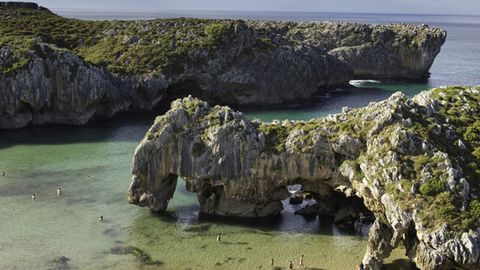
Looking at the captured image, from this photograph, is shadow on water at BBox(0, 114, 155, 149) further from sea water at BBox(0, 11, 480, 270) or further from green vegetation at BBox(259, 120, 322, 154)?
green vegetation at BBox(259, 120, 322, 154)

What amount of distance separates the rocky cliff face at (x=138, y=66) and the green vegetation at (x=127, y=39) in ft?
0.67

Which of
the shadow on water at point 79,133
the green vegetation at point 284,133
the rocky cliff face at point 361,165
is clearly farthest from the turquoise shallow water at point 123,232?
the shadow on water at point 79,133

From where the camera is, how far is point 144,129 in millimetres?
85562

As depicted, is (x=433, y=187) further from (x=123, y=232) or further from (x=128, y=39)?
(x=128, y=39)

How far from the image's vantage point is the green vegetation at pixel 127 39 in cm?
9906

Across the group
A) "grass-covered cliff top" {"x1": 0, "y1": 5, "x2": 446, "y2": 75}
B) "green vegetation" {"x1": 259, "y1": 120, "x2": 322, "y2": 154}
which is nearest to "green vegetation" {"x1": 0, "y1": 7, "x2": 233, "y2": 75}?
"grass-covered cliff top" {"x1": 0, "y1": 5, "x2": 446, "y2": 75}

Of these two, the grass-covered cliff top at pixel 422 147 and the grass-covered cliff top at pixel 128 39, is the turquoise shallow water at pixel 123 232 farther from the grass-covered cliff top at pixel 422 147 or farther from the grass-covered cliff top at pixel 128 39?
the grass-covered cliff top at pixel 128 39

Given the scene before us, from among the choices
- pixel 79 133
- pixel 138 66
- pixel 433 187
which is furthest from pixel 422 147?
pixel 138 66

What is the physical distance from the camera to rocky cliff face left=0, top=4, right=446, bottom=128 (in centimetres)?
8594

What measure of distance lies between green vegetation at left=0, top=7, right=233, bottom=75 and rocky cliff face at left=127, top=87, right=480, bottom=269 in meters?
50.0

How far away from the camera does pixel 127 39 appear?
108 metres

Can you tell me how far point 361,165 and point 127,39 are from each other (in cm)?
7642

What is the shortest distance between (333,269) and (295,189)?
17558mm

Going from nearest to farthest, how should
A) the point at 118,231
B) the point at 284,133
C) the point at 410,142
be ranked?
the point at 410,142, the point at 118,231, the point at 284,133
